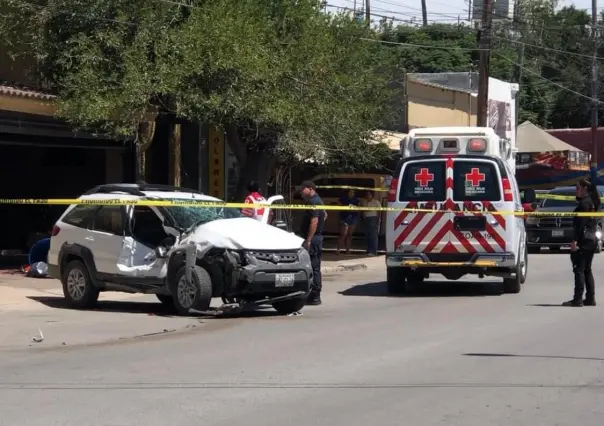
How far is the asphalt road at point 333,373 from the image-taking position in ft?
25.6

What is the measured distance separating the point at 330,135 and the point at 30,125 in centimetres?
657

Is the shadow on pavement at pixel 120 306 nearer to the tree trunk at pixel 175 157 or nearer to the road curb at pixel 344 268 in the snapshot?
the road curb at pixel 344 268

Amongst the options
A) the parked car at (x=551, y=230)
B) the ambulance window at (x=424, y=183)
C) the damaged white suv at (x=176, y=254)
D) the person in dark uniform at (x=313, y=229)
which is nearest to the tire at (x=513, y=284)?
the ambulance window at (x=424, y=183)

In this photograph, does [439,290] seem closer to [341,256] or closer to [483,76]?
[341,256]

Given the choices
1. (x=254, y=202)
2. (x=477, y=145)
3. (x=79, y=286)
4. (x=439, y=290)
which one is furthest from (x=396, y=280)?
(x=79, y=286)

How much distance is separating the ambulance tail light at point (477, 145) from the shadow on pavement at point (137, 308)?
15.1 feet

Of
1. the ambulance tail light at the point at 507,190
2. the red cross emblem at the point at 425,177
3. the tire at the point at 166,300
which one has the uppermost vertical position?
the red cross emblem at the point at 425,177

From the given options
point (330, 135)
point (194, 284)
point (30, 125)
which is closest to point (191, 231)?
point (194, 284)

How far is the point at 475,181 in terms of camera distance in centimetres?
1703

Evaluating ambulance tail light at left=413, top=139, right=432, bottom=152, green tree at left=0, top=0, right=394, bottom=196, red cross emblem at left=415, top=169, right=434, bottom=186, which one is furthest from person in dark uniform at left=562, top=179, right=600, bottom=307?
green tree at left=0, top=0, right=394, bottom=196

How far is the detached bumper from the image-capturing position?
16859 mm

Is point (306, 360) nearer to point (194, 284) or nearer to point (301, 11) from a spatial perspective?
point (194, 284)

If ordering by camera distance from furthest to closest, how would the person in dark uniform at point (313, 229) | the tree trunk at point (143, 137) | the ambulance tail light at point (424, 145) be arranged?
the tree trunk at point (143, 137), the ambulance tail light at point (424, 145), the person in dark uniform at point (313, 229)

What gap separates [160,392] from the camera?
867 centimetres
